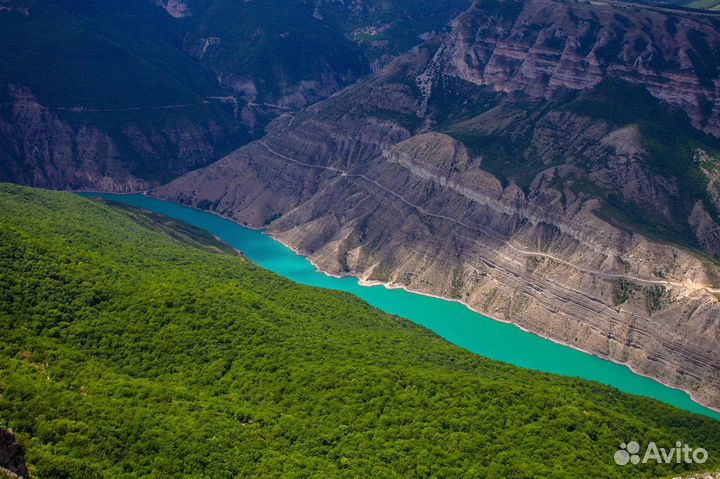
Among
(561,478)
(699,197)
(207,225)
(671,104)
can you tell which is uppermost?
(561,478)

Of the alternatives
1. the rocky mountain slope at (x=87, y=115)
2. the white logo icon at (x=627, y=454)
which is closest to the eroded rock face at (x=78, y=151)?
the rocky mountain slope at (x=87, y=115)

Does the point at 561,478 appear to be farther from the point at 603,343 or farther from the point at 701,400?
the point at 603,343

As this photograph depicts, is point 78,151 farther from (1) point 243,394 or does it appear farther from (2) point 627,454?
(2) point 627,454

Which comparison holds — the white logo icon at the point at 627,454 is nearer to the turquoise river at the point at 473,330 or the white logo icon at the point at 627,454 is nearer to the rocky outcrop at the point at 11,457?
the rocky outcrop at the point at 11,457

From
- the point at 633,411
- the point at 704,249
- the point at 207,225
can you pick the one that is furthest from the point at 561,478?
the point at 207,225

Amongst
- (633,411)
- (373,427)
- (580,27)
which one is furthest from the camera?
(580,27)

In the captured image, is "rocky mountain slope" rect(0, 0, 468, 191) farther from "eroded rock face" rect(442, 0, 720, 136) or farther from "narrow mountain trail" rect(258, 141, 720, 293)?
"eroded rock face" rect(442, 0, 720, 136)
